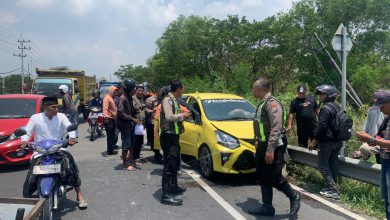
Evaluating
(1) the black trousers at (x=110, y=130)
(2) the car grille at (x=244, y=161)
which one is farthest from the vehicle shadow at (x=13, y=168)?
(2) the car grille at (x=244, y=161)

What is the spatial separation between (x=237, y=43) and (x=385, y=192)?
80.1 feet

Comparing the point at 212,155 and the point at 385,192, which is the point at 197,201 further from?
the point at 385,192

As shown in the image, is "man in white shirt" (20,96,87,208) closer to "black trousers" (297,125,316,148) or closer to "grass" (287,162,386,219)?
"grass" (287,162,386,219)

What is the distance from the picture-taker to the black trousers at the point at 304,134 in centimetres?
785

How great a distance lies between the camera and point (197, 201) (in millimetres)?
5805

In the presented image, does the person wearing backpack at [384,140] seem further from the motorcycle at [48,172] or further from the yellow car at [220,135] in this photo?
the motorcycle at [48,172]

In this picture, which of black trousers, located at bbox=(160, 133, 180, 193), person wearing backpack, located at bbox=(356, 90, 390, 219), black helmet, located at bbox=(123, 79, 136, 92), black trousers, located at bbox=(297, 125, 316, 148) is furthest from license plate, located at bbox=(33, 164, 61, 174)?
black trousers, located at bbox=(297, 125, 316, 148)

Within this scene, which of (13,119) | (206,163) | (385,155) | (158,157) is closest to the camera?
(385,155)

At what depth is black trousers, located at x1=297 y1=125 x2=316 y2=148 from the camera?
7.85 m

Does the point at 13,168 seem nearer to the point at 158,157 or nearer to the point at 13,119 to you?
the point at 13,119

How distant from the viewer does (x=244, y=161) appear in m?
6.52

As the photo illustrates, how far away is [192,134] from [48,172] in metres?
3.59

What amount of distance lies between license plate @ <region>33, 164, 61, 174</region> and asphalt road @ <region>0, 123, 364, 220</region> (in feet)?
2.65

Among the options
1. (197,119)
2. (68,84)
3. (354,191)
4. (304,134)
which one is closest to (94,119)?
(197,119)
